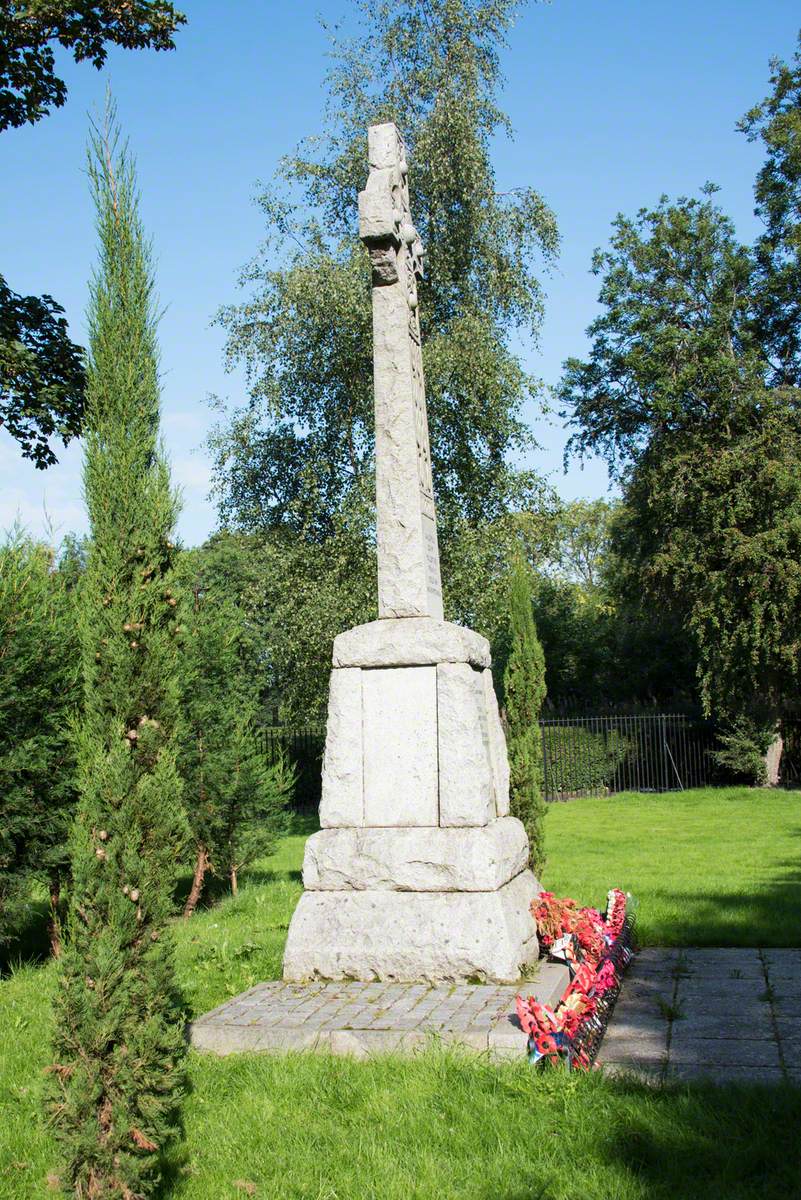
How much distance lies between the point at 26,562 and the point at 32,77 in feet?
26.1

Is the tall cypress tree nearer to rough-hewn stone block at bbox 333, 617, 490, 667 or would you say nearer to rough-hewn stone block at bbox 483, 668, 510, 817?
rough-hewn stone block at bbox 333, 617, 490, 667

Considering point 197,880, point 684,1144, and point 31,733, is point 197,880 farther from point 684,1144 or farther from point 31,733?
point 684,1144

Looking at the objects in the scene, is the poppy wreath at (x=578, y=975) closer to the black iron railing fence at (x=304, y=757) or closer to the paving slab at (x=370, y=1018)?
the paving slab at (x=370, y=1018)

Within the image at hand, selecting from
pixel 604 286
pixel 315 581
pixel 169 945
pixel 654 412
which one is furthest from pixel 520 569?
pixel 604 286

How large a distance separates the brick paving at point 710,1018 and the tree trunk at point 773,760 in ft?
48.6

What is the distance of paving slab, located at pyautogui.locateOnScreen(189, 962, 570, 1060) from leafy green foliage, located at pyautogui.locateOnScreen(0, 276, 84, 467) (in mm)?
9048

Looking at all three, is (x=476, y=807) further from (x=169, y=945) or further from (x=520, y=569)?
(x=520, y=569)

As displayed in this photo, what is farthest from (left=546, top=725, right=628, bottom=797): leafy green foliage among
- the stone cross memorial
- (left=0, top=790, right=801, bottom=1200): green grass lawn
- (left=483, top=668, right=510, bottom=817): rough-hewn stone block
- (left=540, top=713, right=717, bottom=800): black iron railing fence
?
(left=0, top=790, right=801, bottom=1200): green grass lawn

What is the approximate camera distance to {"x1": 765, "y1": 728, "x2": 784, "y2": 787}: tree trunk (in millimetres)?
21000

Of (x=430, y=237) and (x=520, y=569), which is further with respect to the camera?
(x=430, y=237)

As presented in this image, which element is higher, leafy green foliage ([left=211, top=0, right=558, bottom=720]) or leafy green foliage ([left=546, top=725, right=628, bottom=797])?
leafy green foliage ([left=211, top=0, right=558, bottom=720])

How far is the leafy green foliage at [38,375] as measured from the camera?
1267cm

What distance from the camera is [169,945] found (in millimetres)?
3527

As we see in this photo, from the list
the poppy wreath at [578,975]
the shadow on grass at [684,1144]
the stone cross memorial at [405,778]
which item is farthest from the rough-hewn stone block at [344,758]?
the shadow on grass at [684,1144]
